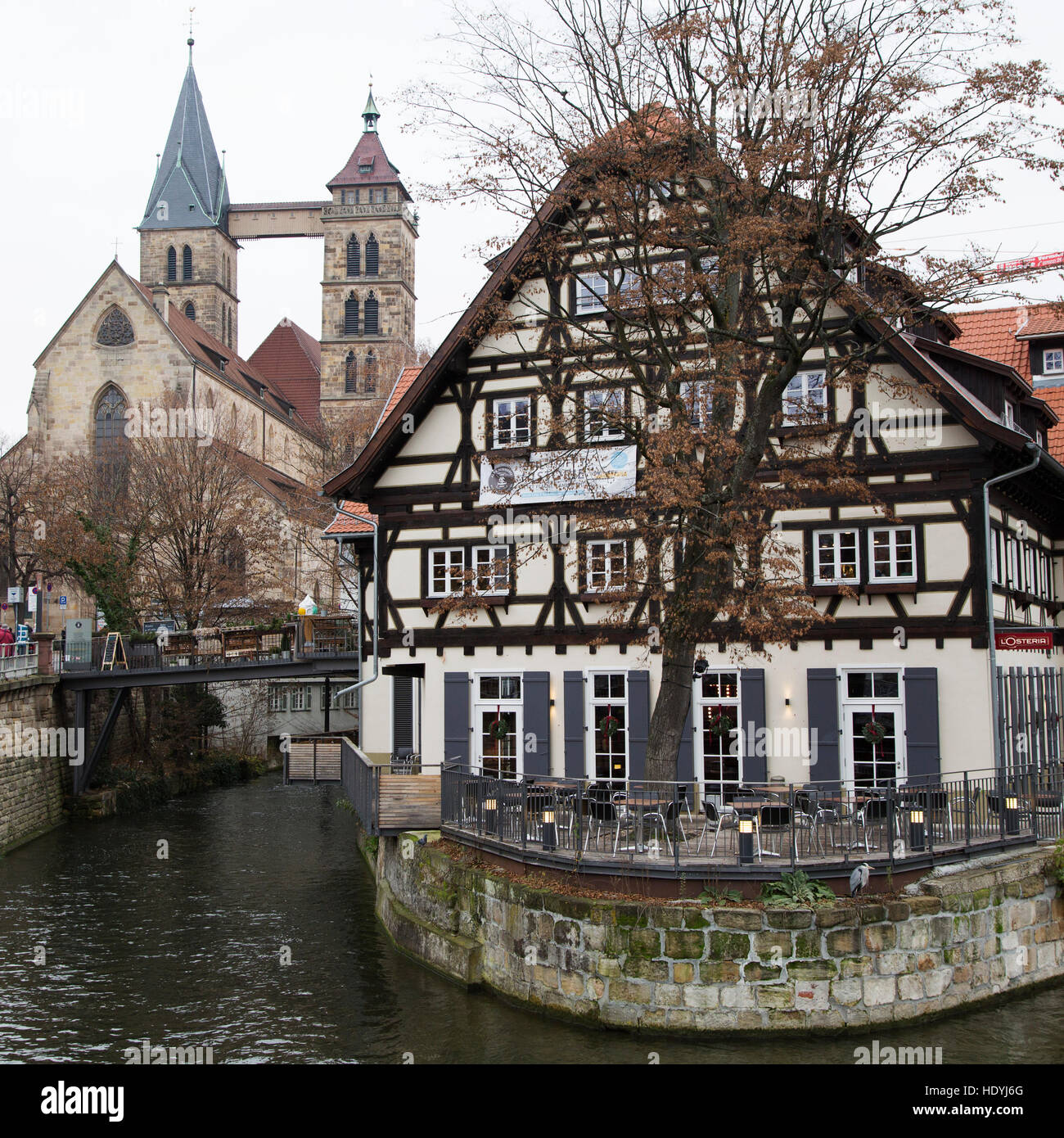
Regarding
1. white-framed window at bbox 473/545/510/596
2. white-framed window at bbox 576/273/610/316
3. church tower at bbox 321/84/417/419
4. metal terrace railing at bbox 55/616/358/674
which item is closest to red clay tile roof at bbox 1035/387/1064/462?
white-framed window at bbox 576/273/610/316

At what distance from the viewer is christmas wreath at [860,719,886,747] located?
1700 centimetres

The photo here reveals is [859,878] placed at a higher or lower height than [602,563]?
lower

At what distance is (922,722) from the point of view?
16812 millimetres

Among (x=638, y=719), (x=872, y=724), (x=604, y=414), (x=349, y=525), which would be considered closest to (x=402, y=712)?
(x=349, y=525)

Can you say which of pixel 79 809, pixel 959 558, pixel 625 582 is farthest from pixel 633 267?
pixel 79 809

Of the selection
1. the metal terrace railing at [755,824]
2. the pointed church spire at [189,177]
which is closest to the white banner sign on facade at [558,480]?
the metal terrace railing at [755,824]

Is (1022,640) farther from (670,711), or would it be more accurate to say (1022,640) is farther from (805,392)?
(670,711)

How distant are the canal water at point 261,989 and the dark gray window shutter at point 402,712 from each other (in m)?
2.49

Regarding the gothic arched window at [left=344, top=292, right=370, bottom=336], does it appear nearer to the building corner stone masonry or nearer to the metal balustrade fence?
the metal balustrade fence

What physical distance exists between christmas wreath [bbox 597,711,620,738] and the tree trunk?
11.5ft

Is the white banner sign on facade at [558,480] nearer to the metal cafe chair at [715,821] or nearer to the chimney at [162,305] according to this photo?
the metal cafe chair at [715,821]

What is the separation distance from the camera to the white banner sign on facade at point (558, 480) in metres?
18.2

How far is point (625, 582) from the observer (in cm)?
1471

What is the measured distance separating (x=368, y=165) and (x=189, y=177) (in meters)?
13.3
